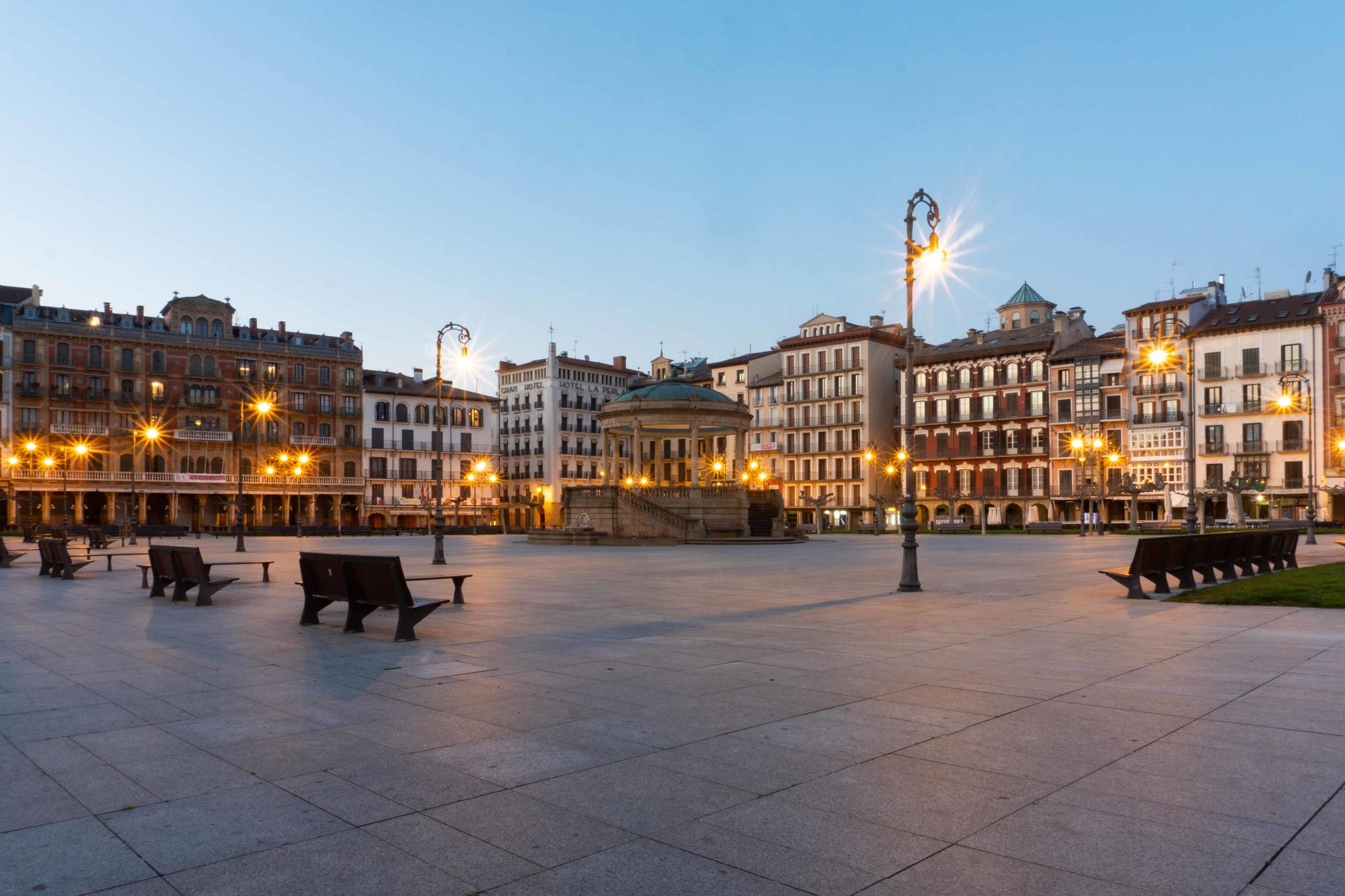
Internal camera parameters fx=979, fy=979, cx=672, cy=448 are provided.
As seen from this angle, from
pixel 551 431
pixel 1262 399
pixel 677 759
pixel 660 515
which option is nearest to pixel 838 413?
pixel 551 431

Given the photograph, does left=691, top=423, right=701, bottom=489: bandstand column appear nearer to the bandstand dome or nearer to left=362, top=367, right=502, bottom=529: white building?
the bandstand dome

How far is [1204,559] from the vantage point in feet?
58.2

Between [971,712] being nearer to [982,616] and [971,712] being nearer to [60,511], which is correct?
[982,616]

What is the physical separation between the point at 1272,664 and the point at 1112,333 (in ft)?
264

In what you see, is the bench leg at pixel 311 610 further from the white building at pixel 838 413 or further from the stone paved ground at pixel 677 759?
the white building at pixel 838 413

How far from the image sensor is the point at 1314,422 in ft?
212

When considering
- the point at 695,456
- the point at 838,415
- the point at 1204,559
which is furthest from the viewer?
the point at 838,415

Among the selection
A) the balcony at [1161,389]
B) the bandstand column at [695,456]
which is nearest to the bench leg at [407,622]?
the bandstand column at [695,456]

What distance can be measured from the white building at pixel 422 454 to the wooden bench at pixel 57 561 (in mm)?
61673

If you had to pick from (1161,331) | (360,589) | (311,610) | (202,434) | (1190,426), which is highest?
(1161,331)

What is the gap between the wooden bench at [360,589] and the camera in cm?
1105

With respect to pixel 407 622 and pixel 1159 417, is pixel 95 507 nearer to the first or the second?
pixel 407 622

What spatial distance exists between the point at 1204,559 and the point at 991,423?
6685 cm

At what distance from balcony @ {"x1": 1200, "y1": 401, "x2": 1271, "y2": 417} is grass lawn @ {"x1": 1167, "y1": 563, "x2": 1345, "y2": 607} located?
56870mm
